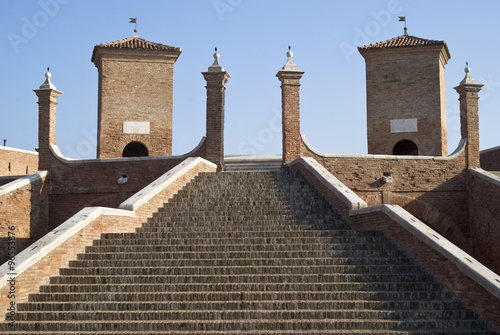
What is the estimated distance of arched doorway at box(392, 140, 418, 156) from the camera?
2228 cm

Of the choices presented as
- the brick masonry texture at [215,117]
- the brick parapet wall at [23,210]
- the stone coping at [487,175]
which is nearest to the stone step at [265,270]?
the brick parapet wall at [23,210]

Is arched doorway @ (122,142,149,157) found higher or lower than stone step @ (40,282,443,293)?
higher

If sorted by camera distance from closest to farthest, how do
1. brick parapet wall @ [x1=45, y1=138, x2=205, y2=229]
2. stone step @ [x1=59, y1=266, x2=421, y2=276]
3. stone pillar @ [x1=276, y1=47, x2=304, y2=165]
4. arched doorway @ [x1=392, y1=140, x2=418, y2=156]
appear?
stone step @ [x1=59, y1=266, x2=421, y2=276]
stone pillar @ [x1=276, y1=47, x2=304, y2=165]
brick parapet wall @ [x1=45, y1=138, x2=205, y2=229]
arched doorway @ [x1=392, y1=140, x2=418, y2=156]

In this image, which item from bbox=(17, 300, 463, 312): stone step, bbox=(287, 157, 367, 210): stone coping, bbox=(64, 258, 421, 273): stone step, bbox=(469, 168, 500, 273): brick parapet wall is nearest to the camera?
bbox=(17, 300, 463, 312): stone step

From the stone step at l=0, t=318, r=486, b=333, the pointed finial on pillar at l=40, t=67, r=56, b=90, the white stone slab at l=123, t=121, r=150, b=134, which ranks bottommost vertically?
the stone step at l=0, t=318, r=486, b=333

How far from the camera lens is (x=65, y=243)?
9.68 metres

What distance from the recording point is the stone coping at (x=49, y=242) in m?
8.71

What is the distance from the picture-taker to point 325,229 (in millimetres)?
11055

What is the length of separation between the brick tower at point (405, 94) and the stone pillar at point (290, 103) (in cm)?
545

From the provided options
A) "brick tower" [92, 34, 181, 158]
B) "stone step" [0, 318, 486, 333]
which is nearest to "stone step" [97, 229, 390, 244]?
"stone step" [0, 318, 486, 333]

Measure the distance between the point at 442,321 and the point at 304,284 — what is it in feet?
6.09

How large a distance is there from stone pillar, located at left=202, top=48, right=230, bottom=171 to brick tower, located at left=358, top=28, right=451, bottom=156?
6.70 meters

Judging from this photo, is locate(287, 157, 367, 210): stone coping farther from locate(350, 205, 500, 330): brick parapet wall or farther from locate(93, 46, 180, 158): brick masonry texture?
locate(93, 46, 180, 158): brick masonry texture

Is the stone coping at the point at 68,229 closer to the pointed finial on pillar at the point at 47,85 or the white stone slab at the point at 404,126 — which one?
the pointed finial on pillar at the point at 47,85
